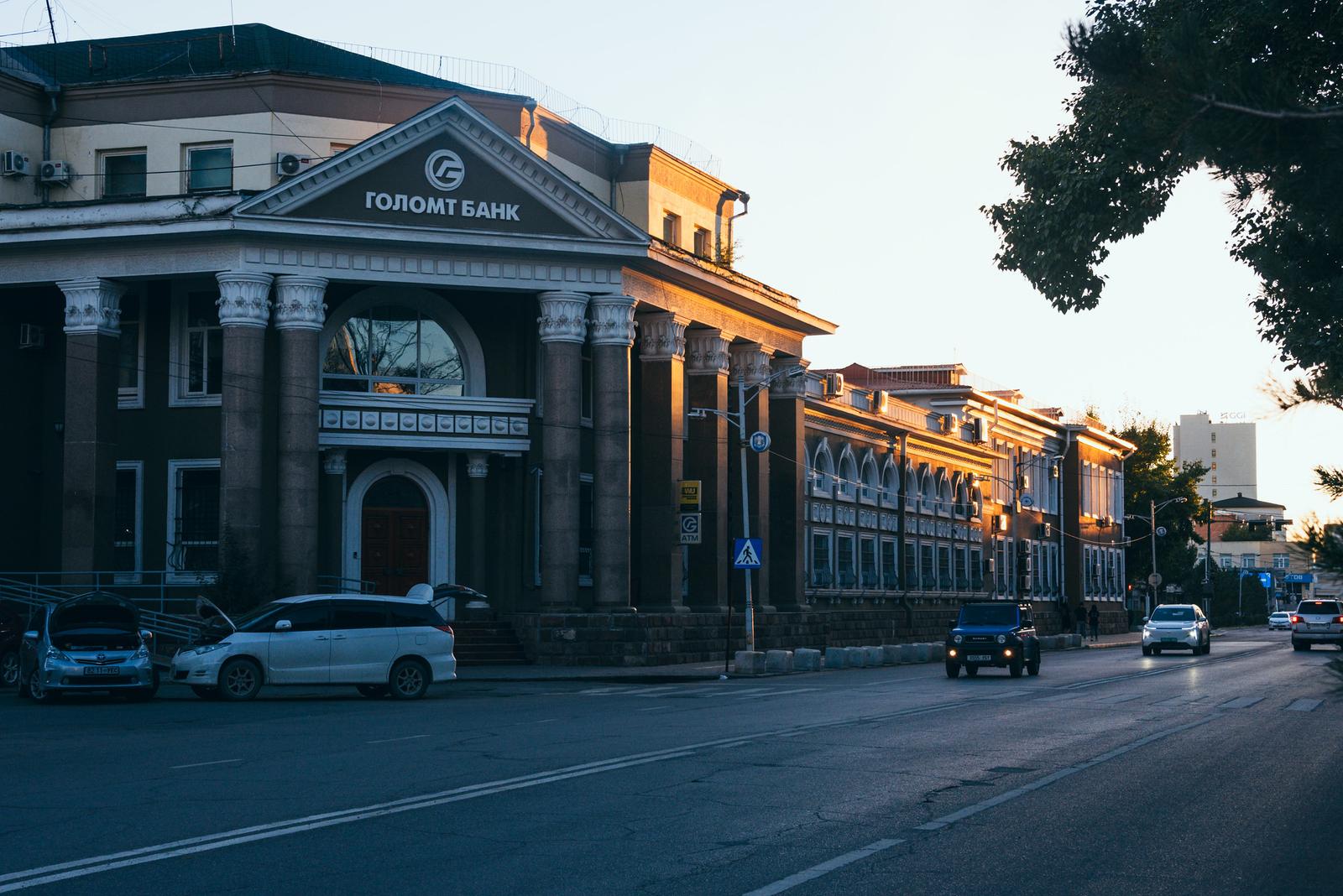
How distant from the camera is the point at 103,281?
37.3 m

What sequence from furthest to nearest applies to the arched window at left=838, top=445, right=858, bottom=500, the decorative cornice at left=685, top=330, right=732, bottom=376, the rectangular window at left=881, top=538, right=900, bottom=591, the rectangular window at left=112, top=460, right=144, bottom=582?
the rectangular window at left=881, top=538, right=900, bottom=591 < the arched window at left=838, top=445, right=858, bottom=500 < the decorative cornice at left=685, top=330, right=732, bottom=376 < the rectangular window at left=112, top=460, right=144, bottom=582

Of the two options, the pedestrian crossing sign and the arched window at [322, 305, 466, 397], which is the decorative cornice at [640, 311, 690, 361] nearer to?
the arched window at [322, 305, 466, 397]

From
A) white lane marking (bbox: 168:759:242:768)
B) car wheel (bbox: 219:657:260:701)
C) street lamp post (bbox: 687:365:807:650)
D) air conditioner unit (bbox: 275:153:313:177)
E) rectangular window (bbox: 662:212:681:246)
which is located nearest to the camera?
white lane marking (bbox: 168:759:242:768)

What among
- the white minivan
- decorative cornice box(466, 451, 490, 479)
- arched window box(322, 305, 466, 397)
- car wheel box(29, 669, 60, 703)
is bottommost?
car wheel box(29, 669, 60, 703)

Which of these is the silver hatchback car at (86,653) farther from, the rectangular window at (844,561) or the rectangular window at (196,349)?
the rectangular window at (844,561)

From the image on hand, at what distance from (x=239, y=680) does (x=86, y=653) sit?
95.6 inches

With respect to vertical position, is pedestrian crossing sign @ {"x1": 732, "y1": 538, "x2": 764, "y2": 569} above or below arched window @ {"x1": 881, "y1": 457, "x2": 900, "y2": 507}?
below

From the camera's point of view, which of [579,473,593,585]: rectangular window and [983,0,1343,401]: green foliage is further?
[579,473,593,585]: rectangular window

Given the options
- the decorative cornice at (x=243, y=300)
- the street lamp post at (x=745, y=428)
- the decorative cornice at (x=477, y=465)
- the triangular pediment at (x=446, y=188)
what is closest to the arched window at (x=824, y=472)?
the street lamp post at (x=745, y=428)

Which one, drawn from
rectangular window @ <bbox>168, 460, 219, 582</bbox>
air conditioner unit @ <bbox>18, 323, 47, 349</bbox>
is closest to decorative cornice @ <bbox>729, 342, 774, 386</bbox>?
rectangular window @ <bbox>168, 460, 219, 582</bbox>

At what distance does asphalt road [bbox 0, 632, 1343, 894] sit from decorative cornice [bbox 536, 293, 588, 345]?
1641 cm

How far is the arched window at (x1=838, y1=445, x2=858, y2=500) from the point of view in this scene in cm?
5959

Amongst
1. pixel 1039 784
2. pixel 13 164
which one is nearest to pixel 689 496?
pixel 13 164

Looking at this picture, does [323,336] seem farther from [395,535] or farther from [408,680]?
[408,680]
